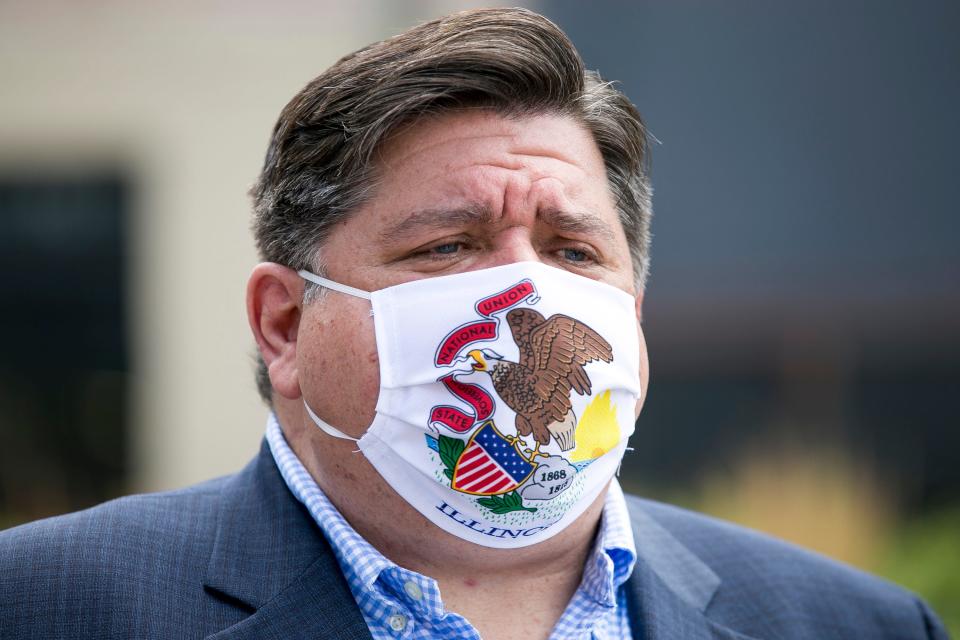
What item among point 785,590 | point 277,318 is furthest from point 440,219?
point 785,590

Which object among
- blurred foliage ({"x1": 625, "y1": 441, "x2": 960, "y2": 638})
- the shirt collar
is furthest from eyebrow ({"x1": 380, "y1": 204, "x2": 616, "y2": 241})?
blurred foliage ({"x1": 625, "y1": 441, "x2": 960, "y2": 638})

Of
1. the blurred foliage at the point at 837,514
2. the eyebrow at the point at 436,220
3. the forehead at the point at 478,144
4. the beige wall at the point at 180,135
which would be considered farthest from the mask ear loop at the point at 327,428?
the beige wall at the point at 180,135

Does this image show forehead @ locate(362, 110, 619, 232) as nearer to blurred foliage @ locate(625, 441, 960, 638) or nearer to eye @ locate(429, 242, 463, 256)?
eye @ locate(429, 242, 463, 256)

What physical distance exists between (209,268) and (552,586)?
228 inches

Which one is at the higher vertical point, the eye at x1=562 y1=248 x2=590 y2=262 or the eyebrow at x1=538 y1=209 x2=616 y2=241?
the eyebrow at x1=538 y1=209 x2=616 y2=241

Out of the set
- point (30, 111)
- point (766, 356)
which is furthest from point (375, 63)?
point (30, 111)

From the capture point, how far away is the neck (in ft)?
7.47

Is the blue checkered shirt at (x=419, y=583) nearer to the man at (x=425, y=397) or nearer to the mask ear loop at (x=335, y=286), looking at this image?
the man at (x=425, y=397)

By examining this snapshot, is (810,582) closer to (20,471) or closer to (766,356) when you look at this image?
(766,356)

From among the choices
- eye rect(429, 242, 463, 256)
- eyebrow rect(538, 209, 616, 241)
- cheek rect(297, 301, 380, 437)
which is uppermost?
eyebrow rect(538, 209, 616, 241)

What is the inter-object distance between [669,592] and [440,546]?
0.61 metres

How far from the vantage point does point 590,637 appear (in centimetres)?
241

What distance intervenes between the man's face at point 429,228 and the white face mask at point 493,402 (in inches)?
1.8

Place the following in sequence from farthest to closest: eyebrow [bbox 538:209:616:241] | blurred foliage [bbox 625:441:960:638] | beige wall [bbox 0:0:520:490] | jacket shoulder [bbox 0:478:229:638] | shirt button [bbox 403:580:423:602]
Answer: beige wall [bbox 0:0:520:490]
blurred foliage [bbox 625:441:960:638]
eyebrow [bbox 538:209:616:241]
shirt button [bbox 403:580:423:602]
jacket shoulder [bbox 0:478:229:638]
